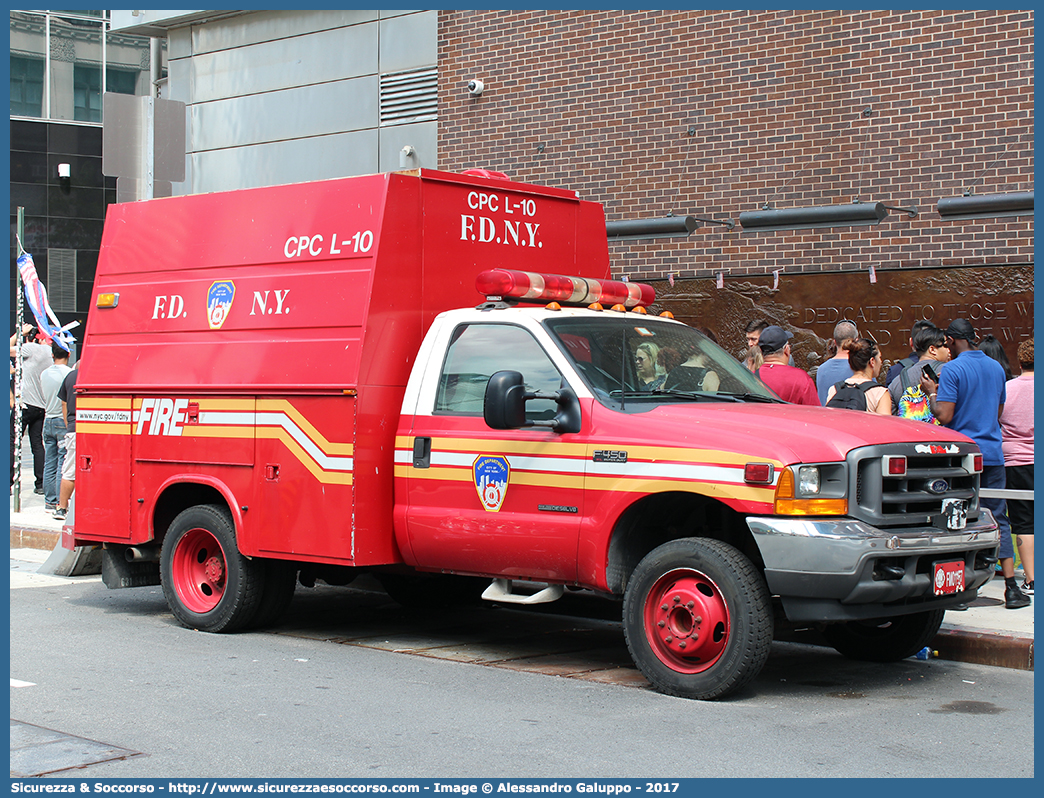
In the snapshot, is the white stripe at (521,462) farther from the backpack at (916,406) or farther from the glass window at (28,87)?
the glass window at (28,87)

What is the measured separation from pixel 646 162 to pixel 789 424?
828cm

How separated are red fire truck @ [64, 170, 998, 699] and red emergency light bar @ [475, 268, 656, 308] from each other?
0.02 m

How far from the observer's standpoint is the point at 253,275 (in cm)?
874

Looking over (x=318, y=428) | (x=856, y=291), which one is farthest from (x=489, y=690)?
(x=856, y=291)

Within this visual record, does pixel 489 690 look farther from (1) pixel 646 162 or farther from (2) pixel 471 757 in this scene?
(1) pixel 646 162

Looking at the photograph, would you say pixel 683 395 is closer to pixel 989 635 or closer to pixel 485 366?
pixel 485 366

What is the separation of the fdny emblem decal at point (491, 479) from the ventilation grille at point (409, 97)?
9686mm

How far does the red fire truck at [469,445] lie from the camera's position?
670 centimetres

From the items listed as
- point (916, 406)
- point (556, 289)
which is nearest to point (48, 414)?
point (556, 289)

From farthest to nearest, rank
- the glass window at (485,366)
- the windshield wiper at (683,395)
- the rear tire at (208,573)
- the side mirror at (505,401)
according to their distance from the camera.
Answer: the rear tire at (208,573) < the glass window at (485,366) < the windshield wiper at (683,395) < the side mirror at (505,401)

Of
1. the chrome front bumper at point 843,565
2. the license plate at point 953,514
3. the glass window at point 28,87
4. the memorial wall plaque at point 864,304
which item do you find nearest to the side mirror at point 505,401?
the chrome front bumper at point 843,565

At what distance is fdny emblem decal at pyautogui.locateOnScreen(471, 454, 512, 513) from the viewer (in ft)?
24.8

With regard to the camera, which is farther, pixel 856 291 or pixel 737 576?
pixel 856 291

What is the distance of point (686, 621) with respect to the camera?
273 inches
